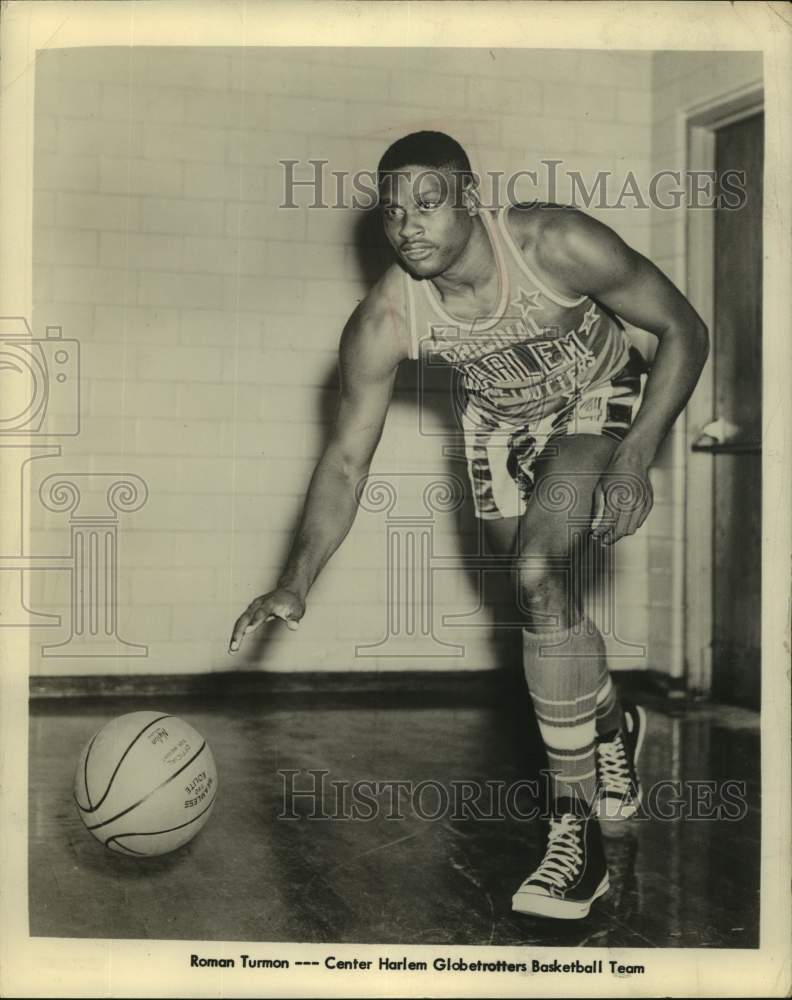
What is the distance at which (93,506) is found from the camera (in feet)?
13.8

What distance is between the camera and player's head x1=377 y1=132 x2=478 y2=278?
237cm

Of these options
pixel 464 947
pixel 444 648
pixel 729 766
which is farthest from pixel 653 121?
pixel 464 947

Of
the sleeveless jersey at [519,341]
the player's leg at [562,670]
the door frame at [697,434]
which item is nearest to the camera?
the player's leg at [562,670]

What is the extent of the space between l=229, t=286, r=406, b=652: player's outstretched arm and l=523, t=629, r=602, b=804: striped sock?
52 cm

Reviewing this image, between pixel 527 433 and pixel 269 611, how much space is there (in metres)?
1.02

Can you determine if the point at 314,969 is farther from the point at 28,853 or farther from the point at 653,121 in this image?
the point at 653,121

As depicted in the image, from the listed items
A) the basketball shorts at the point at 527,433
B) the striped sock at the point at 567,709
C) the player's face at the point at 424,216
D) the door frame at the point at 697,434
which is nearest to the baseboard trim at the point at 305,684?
the door frame at the point at 697,434

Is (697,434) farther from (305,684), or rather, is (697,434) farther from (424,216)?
(424,216)

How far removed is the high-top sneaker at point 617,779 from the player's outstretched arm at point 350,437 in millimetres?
1019

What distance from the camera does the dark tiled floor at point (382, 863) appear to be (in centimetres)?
209

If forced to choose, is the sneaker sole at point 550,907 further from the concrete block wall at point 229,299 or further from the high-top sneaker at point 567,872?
the concrete block wall at point 229,299

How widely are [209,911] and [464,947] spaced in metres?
0.55

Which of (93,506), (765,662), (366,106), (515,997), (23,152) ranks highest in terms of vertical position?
(366,106)

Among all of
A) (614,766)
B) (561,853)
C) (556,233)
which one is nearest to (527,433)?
(556,233)
